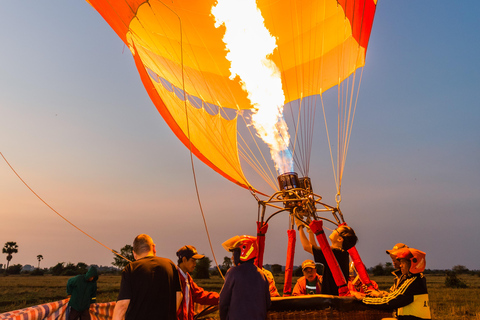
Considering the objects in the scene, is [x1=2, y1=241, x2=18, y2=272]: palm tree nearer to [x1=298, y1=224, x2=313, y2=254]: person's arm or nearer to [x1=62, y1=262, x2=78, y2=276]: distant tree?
[x1=62, y1=262, x2=78, y2=276]: distant tree

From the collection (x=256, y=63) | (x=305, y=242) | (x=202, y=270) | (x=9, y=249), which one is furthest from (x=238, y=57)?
(x=9, y=249)

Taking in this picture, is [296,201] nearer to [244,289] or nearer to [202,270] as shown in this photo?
[244,289]

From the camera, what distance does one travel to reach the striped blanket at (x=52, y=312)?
12.9 feet

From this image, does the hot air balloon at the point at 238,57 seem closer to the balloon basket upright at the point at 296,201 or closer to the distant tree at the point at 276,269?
the balloon basket upright at the point at 296,201

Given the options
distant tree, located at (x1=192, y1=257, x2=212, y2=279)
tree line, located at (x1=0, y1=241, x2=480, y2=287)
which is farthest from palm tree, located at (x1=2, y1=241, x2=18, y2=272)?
distant tree, located at (x1=192, y1=257, x2=212, y2=279)

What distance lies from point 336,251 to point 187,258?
1766 millimetres

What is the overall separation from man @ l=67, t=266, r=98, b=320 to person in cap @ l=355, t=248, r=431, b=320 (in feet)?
13.1

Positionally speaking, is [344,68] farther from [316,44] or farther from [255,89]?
[255,89]

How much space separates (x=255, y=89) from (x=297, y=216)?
294 cm

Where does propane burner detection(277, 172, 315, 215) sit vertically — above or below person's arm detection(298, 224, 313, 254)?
above

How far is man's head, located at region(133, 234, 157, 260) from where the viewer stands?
2.64 metres

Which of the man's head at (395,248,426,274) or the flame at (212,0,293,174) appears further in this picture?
the flame at (212,0,293,174)

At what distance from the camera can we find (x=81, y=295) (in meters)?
5.19

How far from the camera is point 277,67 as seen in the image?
6.99 meters
